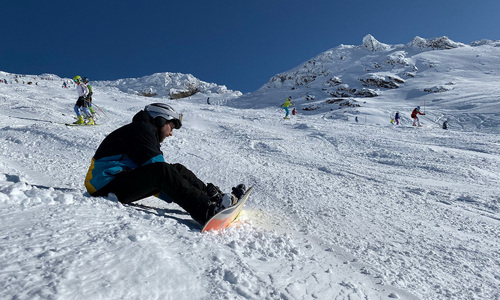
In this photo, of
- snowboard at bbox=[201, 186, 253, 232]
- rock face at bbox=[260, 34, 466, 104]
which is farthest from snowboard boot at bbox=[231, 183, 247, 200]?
rock face at bbox=[260, 34, 466, 104]

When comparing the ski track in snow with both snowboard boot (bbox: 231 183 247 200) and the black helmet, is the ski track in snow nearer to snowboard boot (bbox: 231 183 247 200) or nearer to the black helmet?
snowboard boot (bbox: 231 183 247 200)

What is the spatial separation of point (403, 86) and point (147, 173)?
2071 inches

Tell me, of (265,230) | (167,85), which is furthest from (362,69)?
(265,230)

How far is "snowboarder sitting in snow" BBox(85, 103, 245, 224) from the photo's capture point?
248cm

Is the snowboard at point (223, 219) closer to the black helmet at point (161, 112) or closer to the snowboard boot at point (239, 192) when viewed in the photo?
the snowboard boot at point (239, 192)

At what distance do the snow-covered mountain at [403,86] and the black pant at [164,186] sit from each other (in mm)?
24218

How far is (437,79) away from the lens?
46.3 m

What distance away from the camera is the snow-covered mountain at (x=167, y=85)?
87.8m

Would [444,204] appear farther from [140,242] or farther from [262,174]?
[140,242]

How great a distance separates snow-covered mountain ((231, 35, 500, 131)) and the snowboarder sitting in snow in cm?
2412

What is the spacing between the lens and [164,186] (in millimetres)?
2516

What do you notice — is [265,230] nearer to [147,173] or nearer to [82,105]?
[147,173]

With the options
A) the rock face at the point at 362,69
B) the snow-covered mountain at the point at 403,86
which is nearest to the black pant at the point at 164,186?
the snow-covered mountain at the point at 403,86

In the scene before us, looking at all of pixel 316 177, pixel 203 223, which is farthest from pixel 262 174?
pixel 203 223
